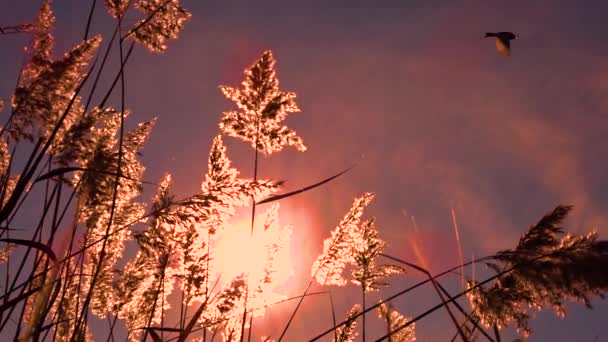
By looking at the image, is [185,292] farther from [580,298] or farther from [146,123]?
[580,298]

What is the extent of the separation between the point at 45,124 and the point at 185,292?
1.44 metres

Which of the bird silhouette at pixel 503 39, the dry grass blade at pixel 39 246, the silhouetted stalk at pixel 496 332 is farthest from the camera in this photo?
the bird silhouette at pixel 503 39

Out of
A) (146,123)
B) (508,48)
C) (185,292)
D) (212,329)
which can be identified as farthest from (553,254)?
(508,48)

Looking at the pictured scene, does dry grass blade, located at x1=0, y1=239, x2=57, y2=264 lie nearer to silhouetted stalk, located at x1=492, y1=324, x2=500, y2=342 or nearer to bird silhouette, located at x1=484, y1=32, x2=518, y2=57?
silhouetted stalk, located at x1=492, y1=324, x2=500, y2=342

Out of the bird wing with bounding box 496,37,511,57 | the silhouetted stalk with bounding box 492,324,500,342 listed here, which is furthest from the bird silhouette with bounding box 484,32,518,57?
the silhouetted stalk with bounding box 492,324,500,342

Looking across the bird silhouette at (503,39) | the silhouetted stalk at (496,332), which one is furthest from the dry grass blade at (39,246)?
the bird silhouette at (503,39)

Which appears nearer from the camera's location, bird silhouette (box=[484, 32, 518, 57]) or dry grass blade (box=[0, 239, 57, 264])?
dry grass blade (box=[0, 239, 57, 264])

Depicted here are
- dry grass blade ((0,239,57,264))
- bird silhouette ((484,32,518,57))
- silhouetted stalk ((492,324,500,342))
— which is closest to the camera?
dry grass blade ((0,239,57,264))

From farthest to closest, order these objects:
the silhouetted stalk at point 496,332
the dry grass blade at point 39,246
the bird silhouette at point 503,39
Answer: the bird silhouette at point 503,39 < the silhouetted stalk at point 496,332 < the dry grass blade at point 39,246

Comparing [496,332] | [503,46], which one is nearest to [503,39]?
[503,46]

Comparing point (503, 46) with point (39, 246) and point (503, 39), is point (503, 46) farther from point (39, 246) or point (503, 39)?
point (39, 246)

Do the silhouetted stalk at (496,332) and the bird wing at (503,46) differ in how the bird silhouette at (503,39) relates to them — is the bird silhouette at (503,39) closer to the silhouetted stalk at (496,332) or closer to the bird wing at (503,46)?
the bird wing at (503,46)

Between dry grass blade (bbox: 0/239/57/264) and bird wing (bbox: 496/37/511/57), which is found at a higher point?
bird wing (bbox: 496/37/511/57)

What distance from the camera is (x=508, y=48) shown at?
5.05 meters
